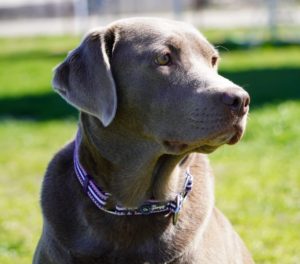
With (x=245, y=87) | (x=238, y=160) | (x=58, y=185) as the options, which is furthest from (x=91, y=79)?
(x=245, y=87)

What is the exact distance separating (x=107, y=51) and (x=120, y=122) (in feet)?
1.16

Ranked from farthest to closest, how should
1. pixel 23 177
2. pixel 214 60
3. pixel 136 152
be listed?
pixel 23 177, pixel 214 60, pixel 136 152

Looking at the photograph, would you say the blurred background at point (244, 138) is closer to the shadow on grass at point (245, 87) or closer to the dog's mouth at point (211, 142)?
the shadow on grass at point (245, 87)

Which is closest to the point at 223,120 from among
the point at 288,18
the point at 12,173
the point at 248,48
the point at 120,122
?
the point at 120,122

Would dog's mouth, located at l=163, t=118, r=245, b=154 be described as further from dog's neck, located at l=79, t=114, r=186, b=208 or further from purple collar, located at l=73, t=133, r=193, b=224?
purple collar, located at l=73, t=133, r=193, b=224

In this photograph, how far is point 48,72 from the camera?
14547 millimetres

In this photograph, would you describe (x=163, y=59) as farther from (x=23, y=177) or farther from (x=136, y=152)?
(x=23, y=177)

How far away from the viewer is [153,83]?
3965 mm

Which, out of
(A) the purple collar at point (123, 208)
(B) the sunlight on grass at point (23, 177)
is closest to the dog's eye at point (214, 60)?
(A) the purple collar at point (123, 208)

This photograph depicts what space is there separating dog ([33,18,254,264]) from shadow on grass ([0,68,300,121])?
5.64 m

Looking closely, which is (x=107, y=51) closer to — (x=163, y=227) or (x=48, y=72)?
(x=163, y=227)

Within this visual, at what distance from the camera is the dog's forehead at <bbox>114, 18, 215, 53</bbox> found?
4.00 meters

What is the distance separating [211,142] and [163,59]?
1.54 ft

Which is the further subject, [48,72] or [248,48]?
Answer: [248,48]
